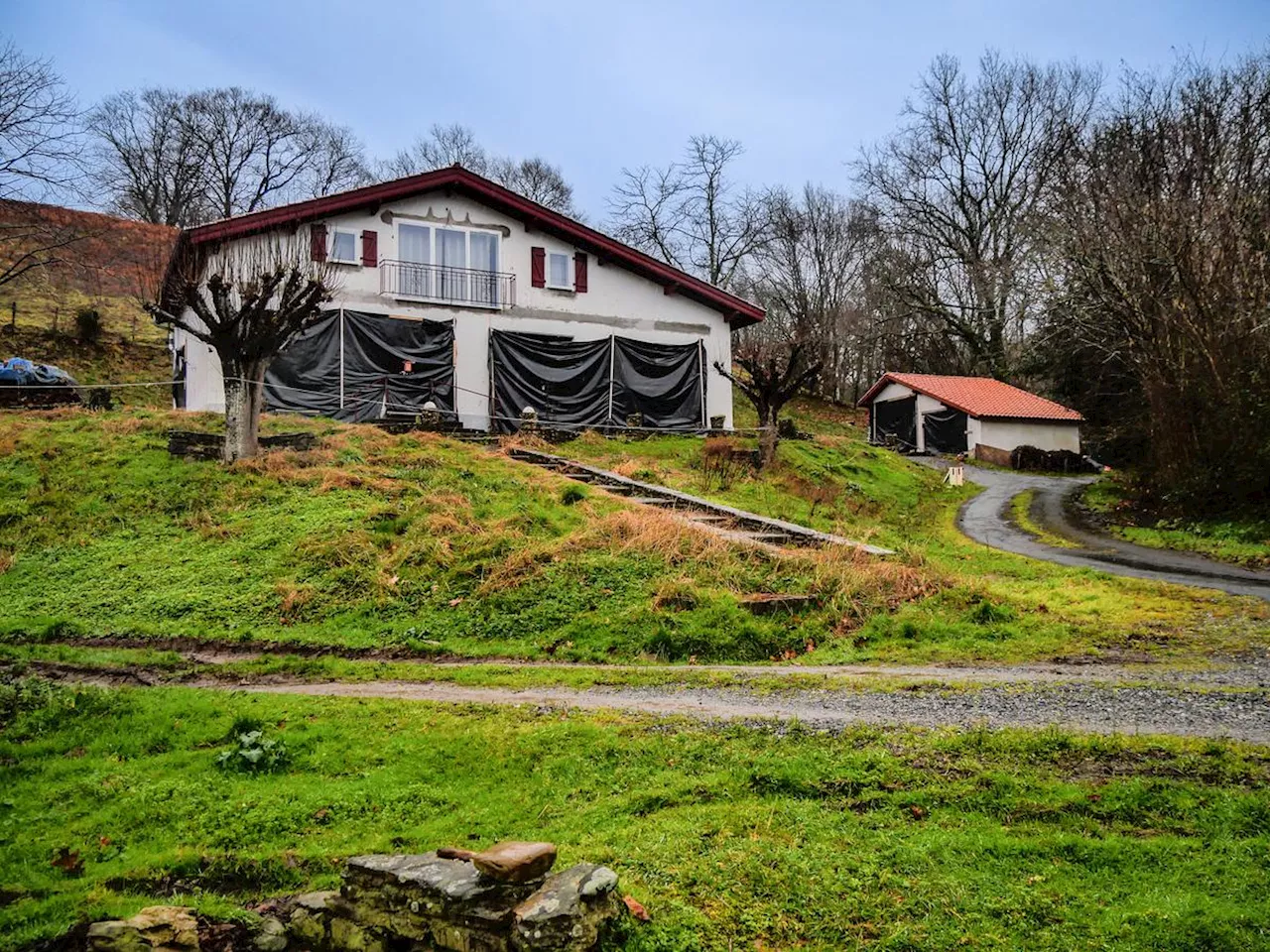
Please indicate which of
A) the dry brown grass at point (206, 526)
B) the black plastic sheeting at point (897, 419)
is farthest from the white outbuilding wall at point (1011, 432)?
the dry brown grass at point (206, 526)

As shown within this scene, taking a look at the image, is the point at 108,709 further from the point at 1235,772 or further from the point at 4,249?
the point at 4,249

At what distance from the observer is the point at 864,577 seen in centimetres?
1096

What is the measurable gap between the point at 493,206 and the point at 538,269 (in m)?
2.23

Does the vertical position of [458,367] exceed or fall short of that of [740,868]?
it exceeds it

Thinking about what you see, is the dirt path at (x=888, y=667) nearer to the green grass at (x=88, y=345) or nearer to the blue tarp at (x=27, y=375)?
the blue tarp at (x=27, y=375)

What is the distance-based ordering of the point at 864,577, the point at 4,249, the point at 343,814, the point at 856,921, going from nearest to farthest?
the point at 856,921
the point at 343,814
the point at 864,577
the point at 4,249

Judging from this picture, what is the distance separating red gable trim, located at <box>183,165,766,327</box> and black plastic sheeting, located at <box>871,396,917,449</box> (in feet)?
46.6

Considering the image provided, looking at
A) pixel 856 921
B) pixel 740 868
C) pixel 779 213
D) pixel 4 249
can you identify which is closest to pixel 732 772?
pixel 740 868

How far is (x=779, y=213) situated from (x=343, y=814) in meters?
53.1

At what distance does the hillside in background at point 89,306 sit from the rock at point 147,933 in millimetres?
23583

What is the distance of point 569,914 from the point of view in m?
3.81

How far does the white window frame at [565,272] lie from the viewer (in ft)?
84.0

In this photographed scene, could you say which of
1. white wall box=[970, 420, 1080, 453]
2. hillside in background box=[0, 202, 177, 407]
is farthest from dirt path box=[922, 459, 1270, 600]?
hillside in background box=[0, 202, 177, 407]

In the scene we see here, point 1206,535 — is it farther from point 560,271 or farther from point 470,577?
point 560,271
